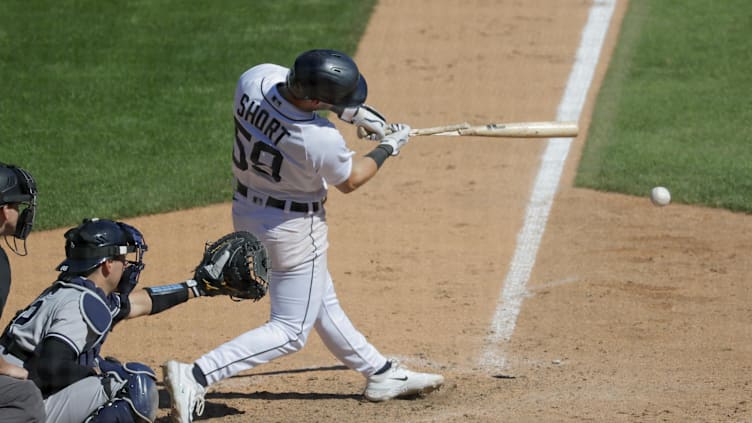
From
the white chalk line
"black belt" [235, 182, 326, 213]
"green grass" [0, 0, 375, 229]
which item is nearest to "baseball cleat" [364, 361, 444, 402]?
the white chalk line

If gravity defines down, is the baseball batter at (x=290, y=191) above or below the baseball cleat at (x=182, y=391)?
above

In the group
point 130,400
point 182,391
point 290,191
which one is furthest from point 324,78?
point 130,400

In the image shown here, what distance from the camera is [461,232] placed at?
8766 mm

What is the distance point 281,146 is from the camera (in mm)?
5312

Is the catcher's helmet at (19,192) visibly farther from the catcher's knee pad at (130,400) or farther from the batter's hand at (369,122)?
the batter's hand at (369,122)

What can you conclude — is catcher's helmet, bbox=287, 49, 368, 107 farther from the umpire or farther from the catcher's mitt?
the umpire

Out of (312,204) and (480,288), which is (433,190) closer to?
(480,288)

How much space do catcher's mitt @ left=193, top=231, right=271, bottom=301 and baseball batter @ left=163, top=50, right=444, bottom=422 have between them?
34 centimetres

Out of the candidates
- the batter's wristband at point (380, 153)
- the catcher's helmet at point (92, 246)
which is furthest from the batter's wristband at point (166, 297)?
the batter's wristband at point (380, 153)

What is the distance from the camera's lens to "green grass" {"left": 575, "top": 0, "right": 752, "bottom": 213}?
31.8 feet

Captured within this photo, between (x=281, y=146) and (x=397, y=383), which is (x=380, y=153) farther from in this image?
(x=397, y=383)

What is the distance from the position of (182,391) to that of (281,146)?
1241mm

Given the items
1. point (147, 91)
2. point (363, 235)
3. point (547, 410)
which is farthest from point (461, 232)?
point (147, 91)

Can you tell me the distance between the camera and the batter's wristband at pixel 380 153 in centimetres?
564
